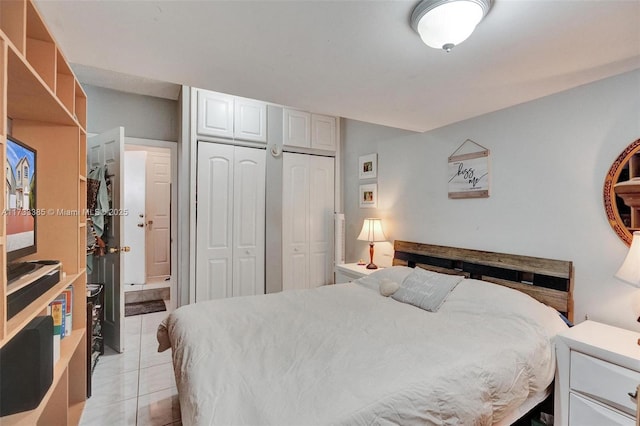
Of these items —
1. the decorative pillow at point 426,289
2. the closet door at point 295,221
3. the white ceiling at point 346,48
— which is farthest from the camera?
the closet door at point 295,221

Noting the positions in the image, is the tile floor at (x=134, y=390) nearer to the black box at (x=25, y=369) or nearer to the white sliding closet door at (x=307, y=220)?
the black box at (x=25, y=369)

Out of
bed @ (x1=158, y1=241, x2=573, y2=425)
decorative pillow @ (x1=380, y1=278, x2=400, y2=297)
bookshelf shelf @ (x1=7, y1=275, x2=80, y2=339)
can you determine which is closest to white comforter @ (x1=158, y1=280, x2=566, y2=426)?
bed @ (x1=158, y1=241, x2=573, y2=425)

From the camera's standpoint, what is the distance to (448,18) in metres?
1.22

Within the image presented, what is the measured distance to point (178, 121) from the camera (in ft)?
11.9

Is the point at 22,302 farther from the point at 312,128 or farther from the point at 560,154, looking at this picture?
the point at 312,128

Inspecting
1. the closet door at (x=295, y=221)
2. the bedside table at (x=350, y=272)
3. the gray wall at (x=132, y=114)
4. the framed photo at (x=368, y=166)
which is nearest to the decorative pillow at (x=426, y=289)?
the bedside table at (x=350, y=272)

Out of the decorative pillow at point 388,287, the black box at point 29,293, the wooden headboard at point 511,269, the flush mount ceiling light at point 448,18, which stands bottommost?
the decorative pillow at point 388,287

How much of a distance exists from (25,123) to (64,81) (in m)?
0.30

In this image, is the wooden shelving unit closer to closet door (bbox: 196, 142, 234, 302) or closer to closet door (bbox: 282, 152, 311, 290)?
closet door (bbox: 196, 142, 234, 302)

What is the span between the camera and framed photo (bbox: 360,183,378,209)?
3668 mm

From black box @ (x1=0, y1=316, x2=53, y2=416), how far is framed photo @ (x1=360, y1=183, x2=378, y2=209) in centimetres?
304

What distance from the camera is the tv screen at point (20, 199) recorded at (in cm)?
122

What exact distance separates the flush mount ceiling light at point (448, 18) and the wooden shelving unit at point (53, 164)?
1.44 meters

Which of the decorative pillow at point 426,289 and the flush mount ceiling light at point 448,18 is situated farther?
the decorative pillow at point 426,289
